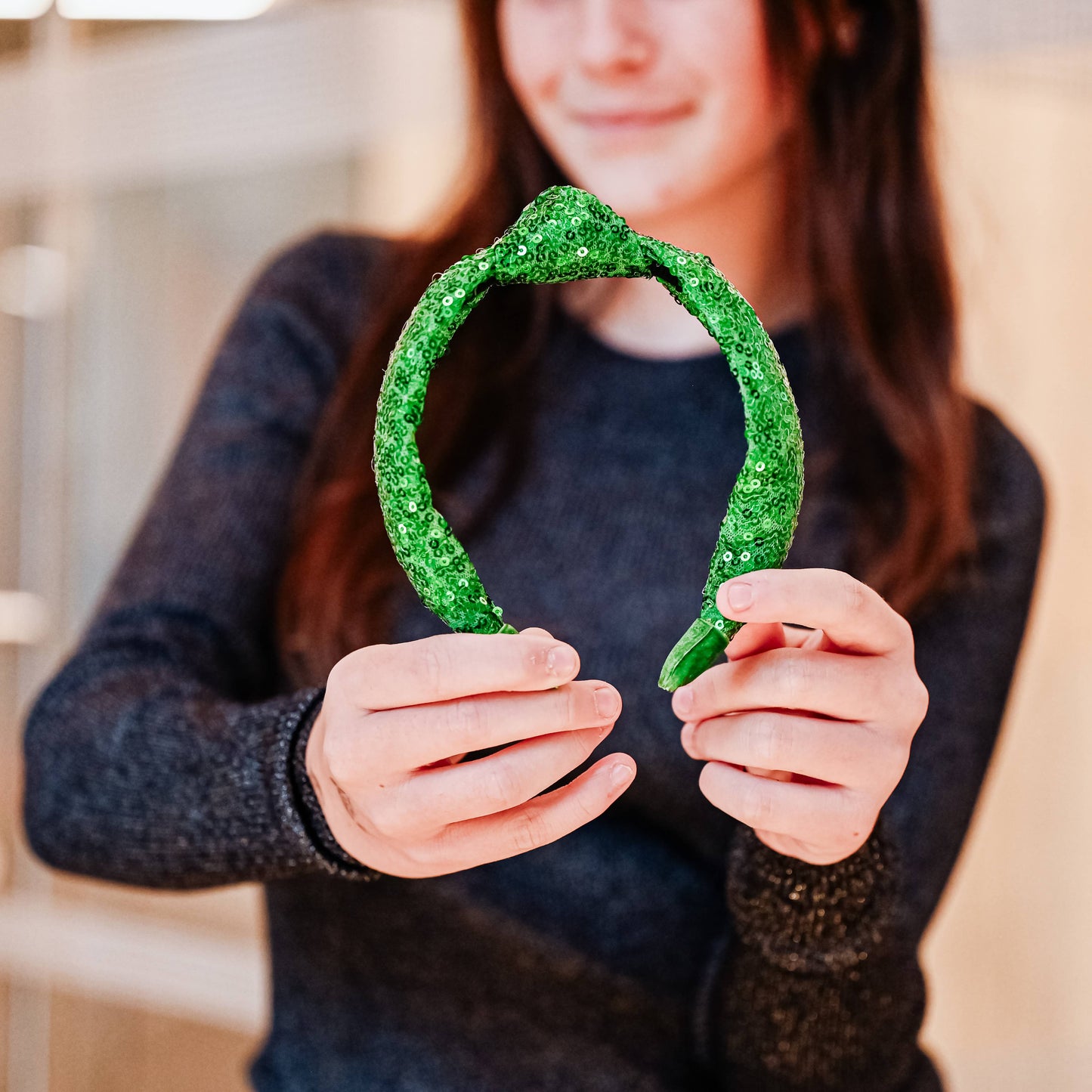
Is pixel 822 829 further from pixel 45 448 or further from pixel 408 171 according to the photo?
pixel 45 448

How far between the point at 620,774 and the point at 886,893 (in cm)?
25

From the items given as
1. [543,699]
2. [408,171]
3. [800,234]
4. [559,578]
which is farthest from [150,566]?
[408,171]

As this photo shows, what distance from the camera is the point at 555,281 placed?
0.57 meters

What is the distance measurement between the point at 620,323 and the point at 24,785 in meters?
0.67

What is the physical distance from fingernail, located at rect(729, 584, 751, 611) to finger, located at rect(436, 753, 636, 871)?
98mm

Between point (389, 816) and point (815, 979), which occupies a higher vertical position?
point (389, 816)

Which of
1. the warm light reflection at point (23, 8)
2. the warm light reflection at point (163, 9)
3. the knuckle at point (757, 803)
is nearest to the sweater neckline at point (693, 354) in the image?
the knuckle at point (757, 803)

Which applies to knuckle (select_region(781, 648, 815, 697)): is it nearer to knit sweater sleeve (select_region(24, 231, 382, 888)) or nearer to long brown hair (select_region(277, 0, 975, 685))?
knit sweater sleeve (select_region(24, 231, 382, 888))

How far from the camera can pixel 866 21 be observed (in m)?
1.08

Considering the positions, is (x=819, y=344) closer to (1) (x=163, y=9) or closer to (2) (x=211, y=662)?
(2) (x=211, y=662)

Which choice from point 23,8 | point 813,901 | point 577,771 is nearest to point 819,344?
point 577,771

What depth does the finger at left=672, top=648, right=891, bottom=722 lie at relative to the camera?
1.75ft

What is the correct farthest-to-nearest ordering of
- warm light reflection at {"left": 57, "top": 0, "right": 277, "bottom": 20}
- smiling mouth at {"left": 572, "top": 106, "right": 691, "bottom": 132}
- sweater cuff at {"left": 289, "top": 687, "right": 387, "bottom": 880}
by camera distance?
warm light reflection at {"left": 57, "top": 0, "right": 277, "bottom": 20}
smiling mouth at {"left": 572, "top": 106, "right": 691, "bottom": 132}
sweater cuff at {"left": 289, "top": 687, "right": 387, "bottom": 880}

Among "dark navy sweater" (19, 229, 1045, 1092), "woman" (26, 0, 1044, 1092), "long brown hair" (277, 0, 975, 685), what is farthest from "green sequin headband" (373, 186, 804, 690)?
"long brown hair" (277, 0, 975, 685)
